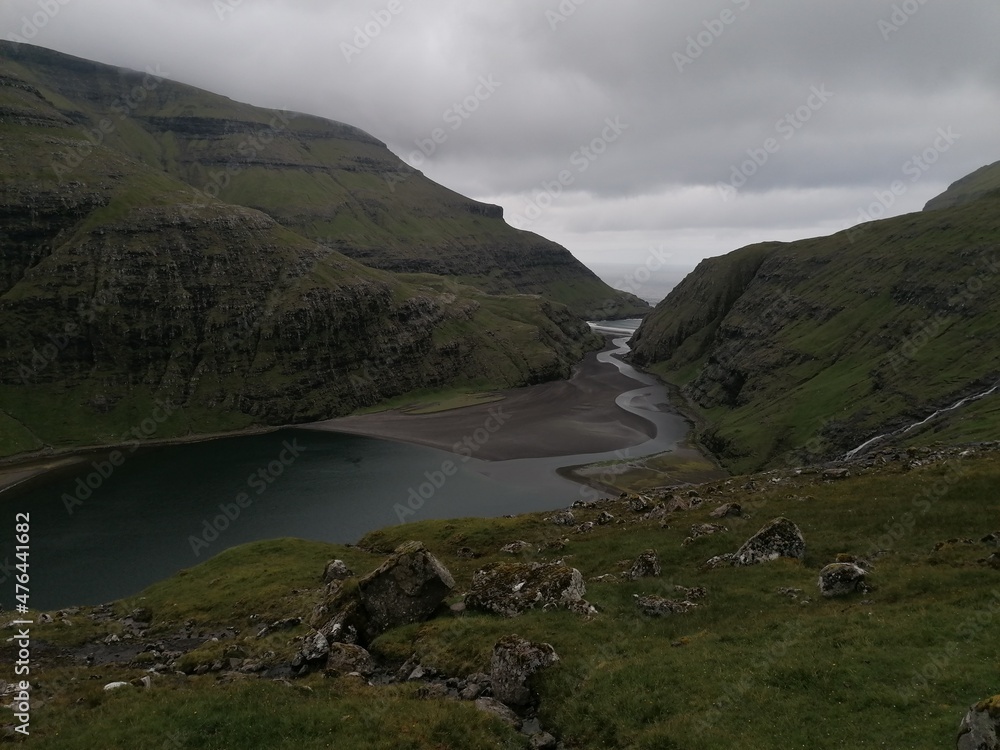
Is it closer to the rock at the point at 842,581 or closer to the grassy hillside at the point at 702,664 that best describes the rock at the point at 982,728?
the grassy hillside at the point at 702,664

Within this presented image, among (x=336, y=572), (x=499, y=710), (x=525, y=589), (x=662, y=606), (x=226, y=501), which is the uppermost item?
(x=525, y=589)

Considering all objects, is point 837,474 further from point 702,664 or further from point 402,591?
point 402,591

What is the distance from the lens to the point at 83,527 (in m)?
113

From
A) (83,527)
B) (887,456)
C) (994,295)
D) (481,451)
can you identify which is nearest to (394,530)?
(887,456)

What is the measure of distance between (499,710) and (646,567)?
16910mm

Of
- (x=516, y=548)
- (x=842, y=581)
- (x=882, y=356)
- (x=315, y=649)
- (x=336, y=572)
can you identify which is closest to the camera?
(x=842, y=581)

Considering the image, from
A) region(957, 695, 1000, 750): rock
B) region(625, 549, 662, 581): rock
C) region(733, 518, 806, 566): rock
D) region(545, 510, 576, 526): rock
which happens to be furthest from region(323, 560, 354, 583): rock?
region(957, 695, 1000, 750): rock

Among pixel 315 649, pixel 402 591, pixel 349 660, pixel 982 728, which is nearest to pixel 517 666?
pixel 349 660

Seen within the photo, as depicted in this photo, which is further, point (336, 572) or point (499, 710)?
Result: point (336, 572)

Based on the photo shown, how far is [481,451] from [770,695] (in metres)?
A: 145

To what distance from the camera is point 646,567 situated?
3916 cm

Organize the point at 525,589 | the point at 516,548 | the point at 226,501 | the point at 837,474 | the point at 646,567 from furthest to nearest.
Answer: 1. the point at 226,501
2. the point at 837,474
3. the point at 516,548
4. the point at 646,567
5. the point at 525,589

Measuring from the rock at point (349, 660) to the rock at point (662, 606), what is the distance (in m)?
16.6

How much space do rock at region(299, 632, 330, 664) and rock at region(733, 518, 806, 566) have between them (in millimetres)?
27187
